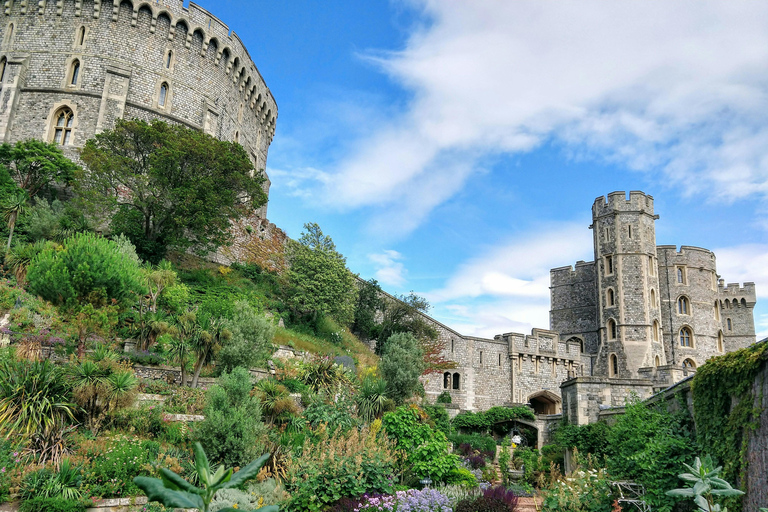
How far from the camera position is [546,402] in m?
35.6

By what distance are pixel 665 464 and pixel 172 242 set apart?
20322 millimetres

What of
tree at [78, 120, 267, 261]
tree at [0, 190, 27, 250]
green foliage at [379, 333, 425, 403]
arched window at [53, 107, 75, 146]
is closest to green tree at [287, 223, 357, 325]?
tree at [78, 120, 267, 261]

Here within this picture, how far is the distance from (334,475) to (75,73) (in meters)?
28.1

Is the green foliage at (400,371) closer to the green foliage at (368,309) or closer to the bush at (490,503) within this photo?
the bush at (490,503)

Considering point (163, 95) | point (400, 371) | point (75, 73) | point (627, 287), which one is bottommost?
point (400, 371)

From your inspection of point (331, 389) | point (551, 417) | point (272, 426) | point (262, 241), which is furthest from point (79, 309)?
point (262, 241)

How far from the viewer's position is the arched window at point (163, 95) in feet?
98.3

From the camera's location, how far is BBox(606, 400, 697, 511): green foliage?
27.5 feet

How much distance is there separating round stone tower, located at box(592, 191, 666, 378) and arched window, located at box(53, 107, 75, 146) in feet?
108

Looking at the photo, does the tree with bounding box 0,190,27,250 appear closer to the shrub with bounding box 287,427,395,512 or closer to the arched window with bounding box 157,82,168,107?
the arched window with bounding box 157,82,168,107

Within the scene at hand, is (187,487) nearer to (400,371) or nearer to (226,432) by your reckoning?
(226,432)

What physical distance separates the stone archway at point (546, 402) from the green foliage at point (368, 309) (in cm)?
1075

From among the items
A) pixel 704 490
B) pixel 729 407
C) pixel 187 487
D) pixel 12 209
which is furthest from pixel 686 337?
pixel 187 487

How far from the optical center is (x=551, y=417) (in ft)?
64.2
